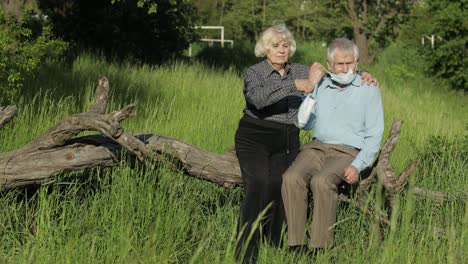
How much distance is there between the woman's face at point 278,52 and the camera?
17.9 ft

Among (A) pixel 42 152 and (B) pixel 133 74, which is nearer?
(A) pixel 42 152

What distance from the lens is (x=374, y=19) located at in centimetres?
2742

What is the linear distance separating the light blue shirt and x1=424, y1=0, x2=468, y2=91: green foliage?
11235 millimetres

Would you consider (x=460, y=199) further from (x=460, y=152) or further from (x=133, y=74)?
(x=133, y=74)

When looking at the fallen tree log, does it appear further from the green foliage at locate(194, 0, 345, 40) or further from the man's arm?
the green foliage at locate(194, 0, 345, 40)

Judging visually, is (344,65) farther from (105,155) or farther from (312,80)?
(105,155)

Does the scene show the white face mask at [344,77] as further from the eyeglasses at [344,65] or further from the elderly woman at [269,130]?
the elderly woman at [269,130]

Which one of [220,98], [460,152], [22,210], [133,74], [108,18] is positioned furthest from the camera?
[108,18]

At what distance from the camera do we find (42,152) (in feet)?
17.9

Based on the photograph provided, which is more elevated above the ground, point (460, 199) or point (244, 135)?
point (244, 135)

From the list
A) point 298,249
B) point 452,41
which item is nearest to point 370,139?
point 298,249

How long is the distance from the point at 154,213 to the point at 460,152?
392 cm

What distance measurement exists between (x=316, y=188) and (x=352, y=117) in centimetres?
57

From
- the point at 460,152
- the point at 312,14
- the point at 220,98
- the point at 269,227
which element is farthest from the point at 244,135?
the point at 312,14
